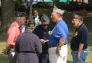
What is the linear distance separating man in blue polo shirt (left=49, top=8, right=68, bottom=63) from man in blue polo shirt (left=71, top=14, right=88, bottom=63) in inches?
10.9

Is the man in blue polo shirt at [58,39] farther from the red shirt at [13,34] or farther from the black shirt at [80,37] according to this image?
the red shirt at [13,34]

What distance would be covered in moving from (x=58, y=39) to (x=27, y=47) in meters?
0.85

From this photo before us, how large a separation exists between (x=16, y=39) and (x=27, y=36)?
336 mm

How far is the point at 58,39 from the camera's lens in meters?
7.06

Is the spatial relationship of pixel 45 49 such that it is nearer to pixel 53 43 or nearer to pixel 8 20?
pixel 53 43

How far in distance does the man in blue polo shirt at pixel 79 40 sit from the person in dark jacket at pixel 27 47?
3.43 feet

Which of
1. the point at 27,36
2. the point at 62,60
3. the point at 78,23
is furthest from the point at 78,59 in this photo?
the point at 27,36

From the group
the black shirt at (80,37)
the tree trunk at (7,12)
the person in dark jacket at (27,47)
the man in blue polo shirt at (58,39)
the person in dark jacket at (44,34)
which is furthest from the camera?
the tree trunk at (7,12)

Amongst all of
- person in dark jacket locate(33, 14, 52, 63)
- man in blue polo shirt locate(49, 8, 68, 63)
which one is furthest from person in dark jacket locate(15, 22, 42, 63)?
person in dark jacket locate(33, 14, 52, 63)

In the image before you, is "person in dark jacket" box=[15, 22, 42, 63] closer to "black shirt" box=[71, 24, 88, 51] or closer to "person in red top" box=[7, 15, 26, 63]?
"person in red top" box=[7, 15, 26, 63]

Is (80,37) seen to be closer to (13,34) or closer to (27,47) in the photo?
(27,47)

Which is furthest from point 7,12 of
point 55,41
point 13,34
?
point 55,41

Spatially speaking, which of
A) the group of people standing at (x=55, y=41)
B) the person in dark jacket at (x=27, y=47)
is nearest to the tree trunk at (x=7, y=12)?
the group of people standing at (x=55, y=41)

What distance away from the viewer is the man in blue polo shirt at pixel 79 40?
7.17m
